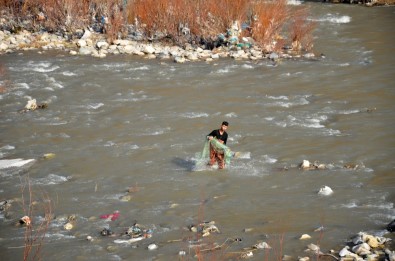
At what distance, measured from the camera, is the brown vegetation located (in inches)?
746

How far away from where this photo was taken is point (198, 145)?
11.6 meters

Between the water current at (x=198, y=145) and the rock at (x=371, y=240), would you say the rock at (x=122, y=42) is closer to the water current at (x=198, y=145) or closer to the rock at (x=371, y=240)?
the water current at (x=198, y=145)

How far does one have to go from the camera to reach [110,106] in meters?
14.2

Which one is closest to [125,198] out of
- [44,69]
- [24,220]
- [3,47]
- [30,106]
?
[24,220]

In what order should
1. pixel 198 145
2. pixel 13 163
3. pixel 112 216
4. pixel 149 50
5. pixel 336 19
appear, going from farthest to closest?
pixel 336 19 → pixel 149 50 → pixel 198 145 → pixel 13 163 → pixel 112 216

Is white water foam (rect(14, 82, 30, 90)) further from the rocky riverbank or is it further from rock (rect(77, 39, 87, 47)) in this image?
rock (rect(77, 39, 87, 47))

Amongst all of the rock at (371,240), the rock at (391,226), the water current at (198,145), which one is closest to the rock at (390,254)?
the rock at (371,240)

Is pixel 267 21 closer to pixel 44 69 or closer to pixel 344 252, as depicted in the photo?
pixel 44 69

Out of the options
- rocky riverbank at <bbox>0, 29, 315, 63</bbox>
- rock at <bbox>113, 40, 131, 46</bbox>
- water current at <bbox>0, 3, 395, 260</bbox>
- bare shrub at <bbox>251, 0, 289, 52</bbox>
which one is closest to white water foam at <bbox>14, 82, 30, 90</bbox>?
water current at <bbox>0, 3, 395, 260</bbox>

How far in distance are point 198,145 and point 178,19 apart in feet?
29.7

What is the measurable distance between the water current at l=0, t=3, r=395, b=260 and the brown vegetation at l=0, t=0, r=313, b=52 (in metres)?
1.50

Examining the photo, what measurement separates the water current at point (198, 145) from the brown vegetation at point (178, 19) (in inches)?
59.0

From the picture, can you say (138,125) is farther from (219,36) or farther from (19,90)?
(219,36)

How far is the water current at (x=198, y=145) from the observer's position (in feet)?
26.3
